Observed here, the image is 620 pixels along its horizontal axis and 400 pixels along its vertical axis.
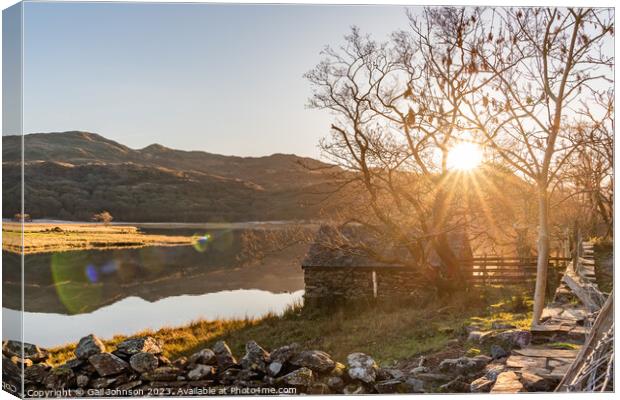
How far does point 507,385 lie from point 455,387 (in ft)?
2.26

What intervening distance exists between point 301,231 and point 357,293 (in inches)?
134

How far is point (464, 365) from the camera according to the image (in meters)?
6.80

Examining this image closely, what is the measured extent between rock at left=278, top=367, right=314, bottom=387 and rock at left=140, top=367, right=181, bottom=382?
1.06 metres

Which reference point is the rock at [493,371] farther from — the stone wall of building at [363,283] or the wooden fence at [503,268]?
the stone wall of building at [363,283]

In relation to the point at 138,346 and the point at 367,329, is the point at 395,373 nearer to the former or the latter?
the point at 367,329

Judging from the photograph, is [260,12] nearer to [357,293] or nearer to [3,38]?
[3,38]

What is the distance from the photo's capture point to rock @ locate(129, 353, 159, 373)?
6676 mm

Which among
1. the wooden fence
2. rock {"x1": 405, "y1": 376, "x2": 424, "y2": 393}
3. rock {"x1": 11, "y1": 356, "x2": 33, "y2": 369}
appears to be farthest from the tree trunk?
rock {"x1": 11, "y1": 356, "x2": 33, "y2": 369}

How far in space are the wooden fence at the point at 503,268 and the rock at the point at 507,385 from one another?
351cm

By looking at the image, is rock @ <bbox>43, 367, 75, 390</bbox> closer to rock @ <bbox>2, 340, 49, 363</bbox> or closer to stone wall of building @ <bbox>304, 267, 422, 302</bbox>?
rock @ <bbox>2, 340, 49, 363</bbox>

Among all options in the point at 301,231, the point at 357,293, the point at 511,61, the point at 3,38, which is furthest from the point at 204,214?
the point at 357,293

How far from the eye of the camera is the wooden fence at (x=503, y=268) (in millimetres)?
9844

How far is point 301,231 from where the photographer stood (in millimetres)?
8562

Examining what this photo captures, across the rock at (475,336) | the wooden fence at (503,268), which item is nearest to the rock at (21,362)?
the rock at (475,336)
